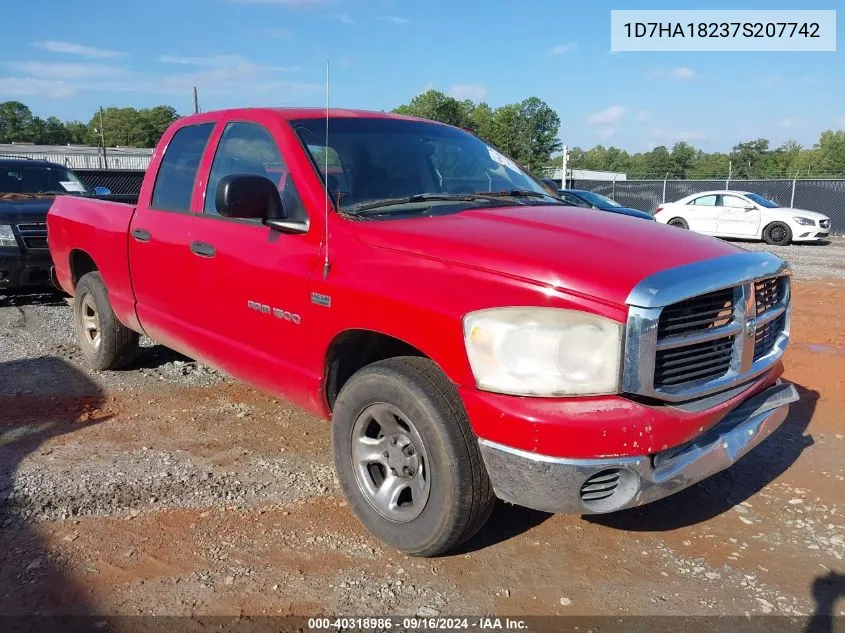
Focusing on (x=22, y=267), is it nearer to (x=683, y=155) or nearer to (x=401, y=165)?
(x=401, y=165)

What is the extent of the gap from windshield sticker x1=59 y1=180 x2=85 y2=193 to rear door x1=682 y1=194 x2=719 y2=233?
15887mm

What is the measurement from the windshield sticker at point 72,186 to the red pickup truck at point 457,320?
6.19m

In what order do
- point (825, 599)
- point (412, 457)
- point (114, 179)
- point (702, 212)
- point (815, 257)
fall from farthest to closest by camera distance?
point (702, 212) → point (114, 179) → point (815, 257) → point (412, 457) → point (825, 599)

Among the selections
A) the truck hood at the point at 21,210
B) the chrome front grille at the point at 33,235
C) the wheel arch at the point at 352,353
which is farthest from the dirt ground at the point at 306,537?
the truck hood at the point at 21,210

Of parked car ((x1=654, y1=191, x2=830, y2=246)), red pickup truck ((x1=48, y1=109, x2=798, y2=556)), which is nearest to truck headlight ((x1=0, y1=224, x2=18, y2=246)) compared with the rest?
red pickup truck ((x1=48, y1=109, x2=798, y2=556))

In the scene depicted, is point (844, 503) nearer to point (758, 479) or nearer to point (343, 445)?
point (758, 479)

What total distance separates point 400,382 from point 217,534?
3.96 feet

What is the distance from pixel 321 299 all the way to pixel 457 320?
831mm

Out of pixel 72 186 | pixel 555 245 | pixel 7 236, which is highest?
pixel 72 186

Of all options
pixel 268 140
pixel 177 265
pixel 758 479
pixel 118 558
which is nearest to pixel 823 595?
pixel 758 479

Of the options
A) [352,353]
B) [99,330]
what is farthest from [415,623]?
[99,330]

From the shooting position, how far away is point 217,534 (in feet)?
10.7

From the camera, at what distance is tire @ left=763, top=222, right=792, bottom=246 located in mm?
18688

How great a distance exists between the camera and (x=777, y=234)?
18.9 metres
